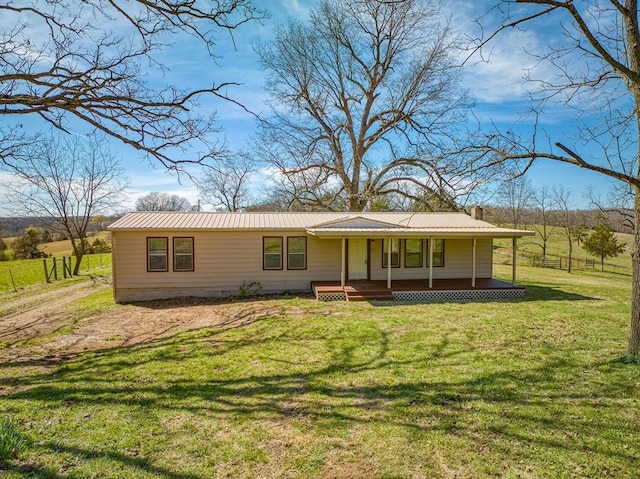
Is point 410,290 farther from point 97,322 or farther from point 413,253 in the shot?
point 97,322


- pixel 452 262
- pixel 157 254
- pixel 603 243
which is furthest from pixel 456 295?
pixel 603 243

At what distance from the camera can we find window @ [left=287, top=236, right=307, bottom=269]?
1436 centimetres

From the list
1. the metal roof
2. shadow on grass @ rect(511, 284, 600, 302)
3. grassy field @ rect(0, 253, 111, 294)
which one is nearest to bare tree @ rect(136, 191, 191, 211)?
grassy field @ rect(0, 253, 111, 294)

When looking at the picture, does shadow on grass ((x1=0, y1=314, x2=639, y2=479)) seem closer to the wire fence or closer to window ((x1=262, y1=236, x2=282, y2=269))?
window ((x1=262, y1=236, x2=282, y2=269))

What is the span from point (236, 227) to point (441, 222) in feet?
28.7

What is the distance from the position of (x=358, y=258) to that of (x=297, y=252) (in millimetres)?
2528

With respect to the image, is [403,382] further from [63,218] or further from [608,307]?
[63,218]

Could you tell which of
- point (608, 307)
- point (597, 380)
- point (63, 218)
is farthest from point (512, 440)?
point (63, 218)

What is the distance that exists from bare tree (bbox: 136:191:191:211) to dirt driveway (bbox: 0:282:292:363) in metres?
31.1

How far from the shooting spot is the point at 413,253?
15.4 meters

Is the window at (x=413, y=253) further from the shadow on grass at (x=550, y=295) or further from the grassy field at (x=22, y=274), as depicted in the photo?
the grassy field at (x=22, y=274)

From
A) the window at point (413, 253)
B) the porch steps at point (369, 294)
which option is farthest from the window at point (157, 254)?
the window at point (413, 253)

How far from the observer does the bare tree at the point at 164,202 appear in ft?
144

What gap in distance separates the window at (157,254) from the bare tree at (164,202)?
104 feet
